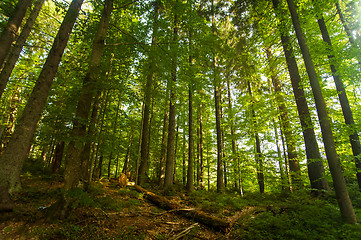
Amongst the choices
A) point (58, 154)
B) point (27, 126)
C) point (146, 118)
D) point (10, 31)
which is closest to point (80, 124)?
point (27, 126)

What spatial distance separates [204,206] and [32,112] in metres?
8.22

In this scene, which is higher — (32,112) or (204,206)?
(32,112)

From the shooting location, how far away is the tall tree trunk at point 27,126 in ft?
14.1

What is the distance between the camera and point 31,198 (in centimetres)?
600

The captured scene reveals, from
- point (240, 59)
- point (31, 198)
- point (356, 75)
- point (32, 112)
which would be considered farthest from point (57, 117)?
point (356, 75)

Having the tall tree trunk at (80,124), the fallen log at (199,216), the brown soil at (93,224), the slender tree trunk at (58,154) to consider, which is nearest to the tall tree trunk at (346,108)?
the fallen log at (199,216)

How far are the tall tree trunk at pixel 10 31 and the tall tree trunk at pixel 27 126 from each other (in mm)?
2257

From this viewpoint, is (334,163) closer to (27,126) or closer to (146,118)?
(27,126)

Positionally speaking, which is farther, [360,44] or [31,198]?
[360,44]

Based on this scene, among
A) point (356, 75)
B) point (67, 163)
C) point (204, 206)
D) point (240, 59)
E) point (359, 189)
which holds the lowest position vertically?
point (204, 206)

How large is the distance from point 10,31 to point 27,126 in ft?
14.1

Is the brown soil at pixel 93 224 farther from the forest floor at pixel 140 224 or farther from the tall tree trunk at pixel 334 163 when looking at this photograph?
the tall tree trunk at pixel 334 163

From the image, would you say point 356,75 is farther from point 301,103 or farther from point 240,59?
point 240,59

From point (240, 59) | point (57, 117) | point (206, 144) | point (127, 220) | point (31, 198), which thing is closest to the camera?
point (57, 117)
